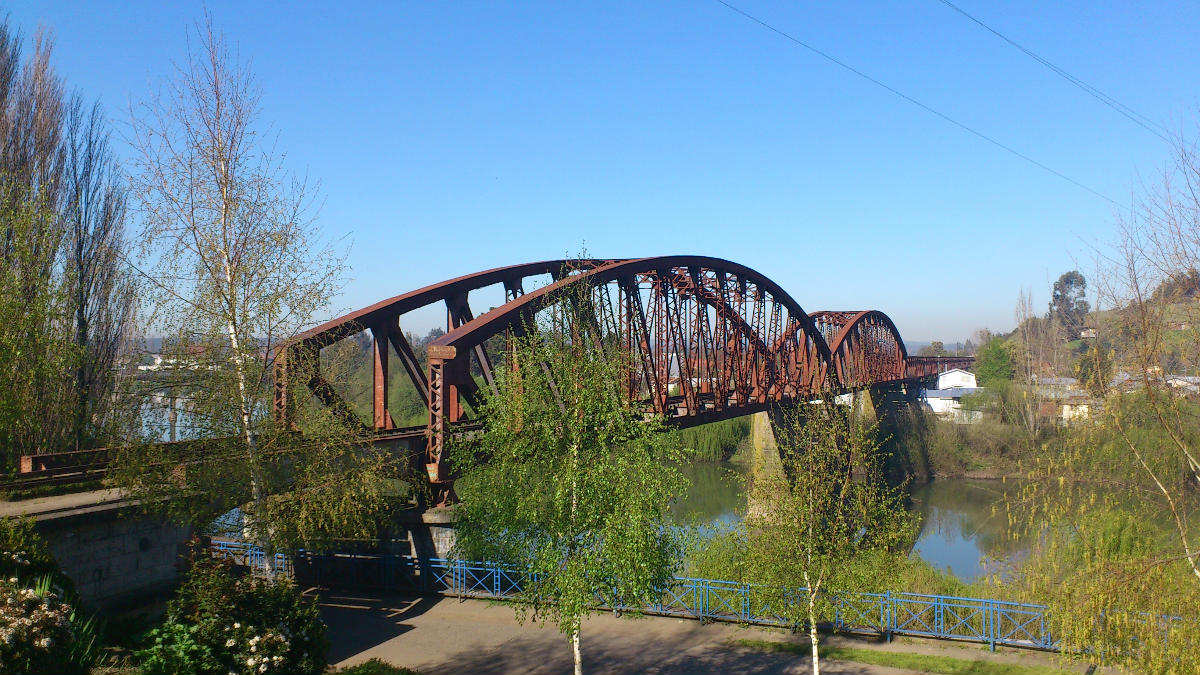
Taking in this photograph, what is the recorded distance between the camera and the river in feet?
106

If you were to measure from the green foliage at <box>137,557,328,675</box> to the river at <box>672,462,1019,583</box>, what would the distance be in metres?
18.5

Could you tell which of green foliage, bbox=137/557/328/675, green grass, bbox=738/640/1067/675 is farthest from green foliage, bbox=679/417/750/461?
green foliage, bbox=137/557/328/675

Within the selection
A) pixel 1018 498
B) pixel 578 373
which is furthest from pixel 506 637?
pixel 1018 498

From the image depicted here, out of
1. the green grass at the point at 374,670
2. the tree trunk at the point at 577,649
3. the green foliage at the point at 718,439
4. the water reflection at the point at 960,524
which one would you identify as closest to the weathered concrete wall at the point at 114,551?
the green grass at the point at 374,670

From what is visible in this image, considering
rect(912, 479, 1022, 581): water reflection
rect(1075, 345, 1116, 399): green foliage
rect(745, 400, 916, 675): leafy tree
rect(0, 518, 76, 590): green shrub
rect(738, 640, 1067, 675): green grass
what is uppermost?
rect(1075, 345, 1116, 399): green foliage

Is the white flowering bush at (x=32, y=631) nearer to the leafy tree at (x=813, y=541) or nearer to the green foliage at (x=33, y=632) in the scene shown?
the green foliage at (x=33, y=632)

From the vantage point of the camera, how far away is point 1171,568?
359 inches

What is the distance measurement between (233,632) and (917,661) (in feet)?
34.9

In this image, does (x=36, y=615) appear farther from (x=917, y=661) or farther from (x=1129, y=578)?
(x=917, y=661)

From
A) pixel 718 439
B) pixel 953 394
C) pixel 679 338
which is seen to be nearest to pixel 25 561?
pixel 679 338

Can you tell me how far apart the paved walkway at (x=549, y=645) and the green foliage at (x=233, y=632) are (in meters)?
2.88

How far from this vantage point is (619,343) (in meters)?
14.0

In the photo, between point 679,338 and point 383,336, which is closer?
point 383,336

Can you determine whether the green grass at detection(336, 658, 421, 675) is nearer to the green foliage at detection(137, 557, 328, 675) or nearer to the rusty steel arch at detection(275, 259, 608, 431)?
the green foliage at detection(137, 557, 328, 675)
